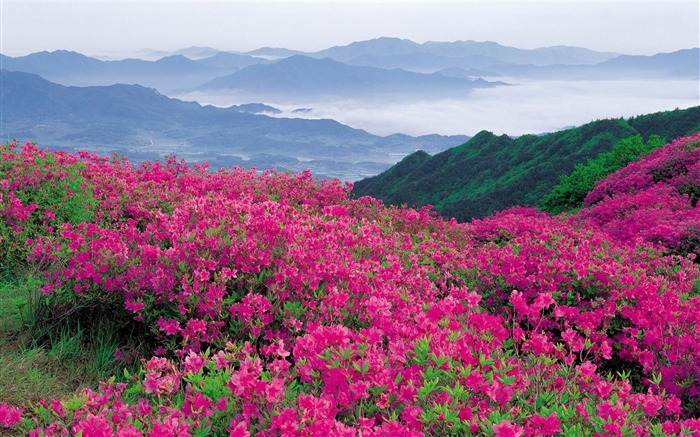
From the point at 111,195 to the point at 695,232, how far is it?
9147mm

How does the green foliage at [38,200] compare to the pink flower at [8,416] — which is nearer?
the pink flower at [8,416]

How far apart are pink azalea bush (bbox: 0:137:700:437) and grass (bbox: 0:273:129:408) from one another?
0.29 meters

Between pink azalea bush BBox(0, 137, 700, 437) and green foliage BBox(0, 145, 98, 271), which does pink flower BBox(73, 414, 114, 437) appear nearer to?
pink azalea bush BBox(0, 137, 700, 437)

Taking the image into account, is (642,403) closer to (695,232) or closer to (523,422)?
(523,422)

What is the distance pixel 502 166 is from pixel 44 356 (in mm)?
71111

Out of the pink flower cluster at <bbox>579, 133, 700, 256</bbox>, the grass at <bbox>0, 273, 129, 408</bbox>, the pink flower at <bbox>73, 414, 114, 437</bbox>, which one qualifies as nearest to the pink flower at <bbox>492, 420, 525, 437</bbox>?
the pink flower at <bbox>73, 414, 114, 437</bbox>

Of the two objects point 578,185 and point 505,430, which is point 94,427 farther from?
point 578,185

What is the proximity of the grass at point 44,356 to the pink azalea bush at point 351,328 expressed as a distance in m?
0.29

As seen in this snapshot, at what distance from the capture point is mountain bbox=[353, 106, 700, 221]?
2197 inches

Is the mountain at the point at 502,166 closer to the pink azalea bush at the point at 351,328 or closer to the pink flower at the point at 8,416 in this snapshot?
the pink azalea bush at the point at 351,328

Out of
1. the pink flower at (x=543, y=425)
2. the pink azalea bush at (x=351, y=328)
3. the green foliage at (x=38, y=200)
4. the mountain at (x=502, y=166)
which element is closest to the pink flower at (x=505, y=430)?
the pink azalea bush at (x=351, y=328)

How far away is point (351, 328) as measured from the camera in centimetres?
437

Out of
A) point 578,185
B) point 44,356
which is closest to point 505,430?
point 44,356

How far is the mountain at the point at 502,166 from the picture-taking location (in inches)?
2197
